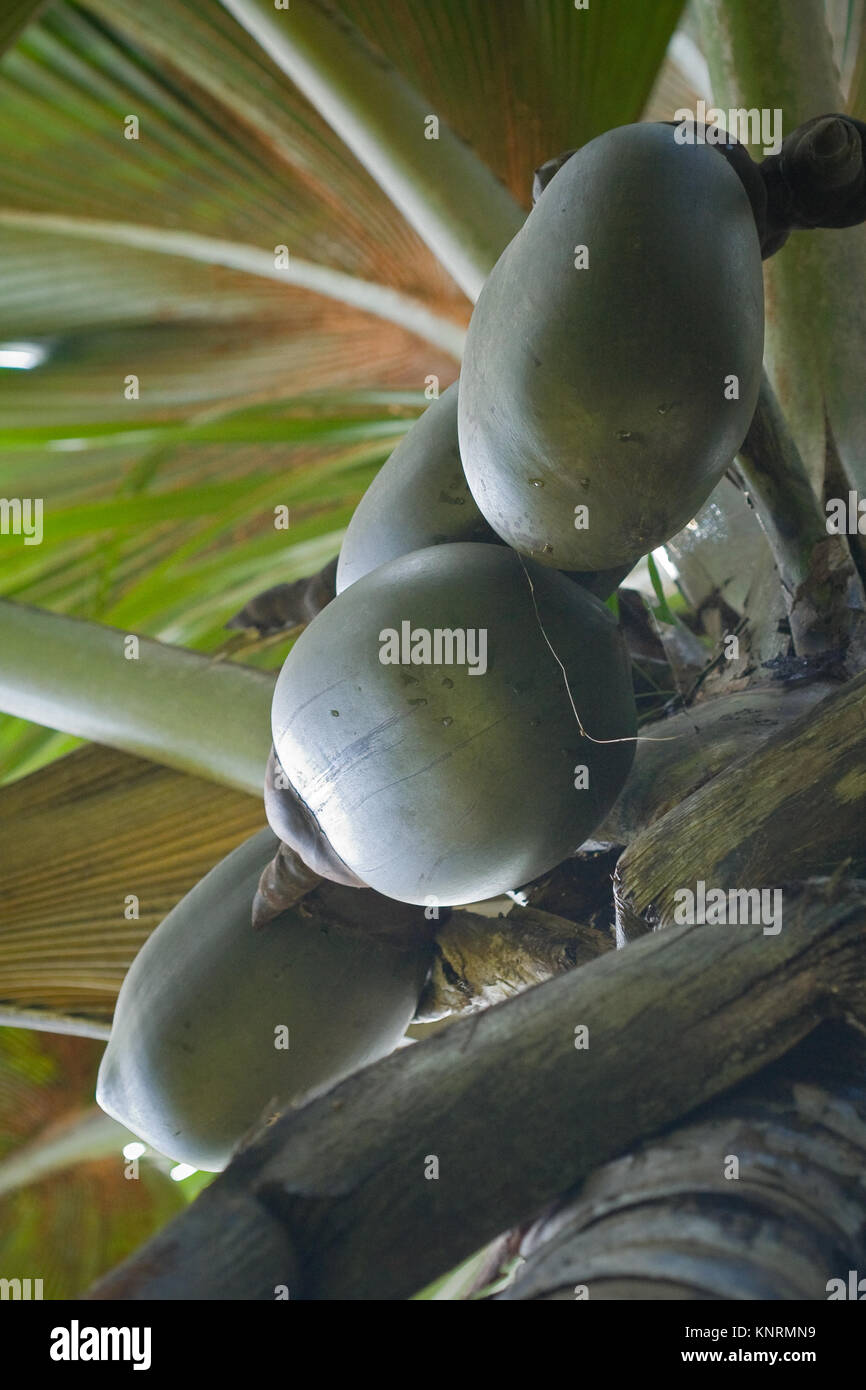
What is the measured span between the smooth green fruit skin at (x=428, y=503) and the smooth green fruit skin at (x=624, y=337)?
0.19 metres

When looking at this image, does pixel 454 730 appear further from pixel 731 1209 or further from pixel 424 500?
pixel 731 1209

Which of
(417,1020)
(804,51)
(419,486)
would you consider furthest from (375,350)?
(417,1020)

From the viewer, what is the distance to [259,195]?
6.19 feet

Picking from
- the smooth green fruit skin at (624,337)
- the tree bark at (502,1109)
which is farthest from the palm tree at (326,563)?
the smooth green fruit skin at (624,337)

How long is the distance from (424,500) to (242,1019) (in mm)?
459

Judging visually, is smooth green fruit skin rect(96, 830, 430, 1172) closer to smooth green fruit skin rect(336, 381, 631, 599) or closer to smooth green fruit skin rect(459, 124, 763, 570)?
smooth green fruit skin rect(336, 381, 631, 599)

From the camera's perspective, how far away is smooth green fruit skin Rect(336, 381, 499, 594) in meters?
1.03

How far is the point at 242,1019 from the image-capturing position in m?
1.07

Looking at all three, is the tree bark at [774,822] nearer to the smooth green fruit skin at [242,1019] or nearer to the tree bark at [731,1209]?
the tree bark at [731,1209]

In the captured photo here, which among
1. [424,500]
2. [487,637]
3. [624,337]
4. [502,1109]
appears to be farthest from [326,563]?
[502,1109]

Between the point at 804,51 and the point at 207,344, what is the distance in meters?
1.03

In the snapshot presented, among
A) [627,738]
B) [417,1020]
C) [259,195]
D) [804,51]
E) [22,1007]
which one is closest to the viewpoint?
[627,738]

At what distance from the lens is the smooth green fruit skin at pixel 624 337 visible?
761 mm
